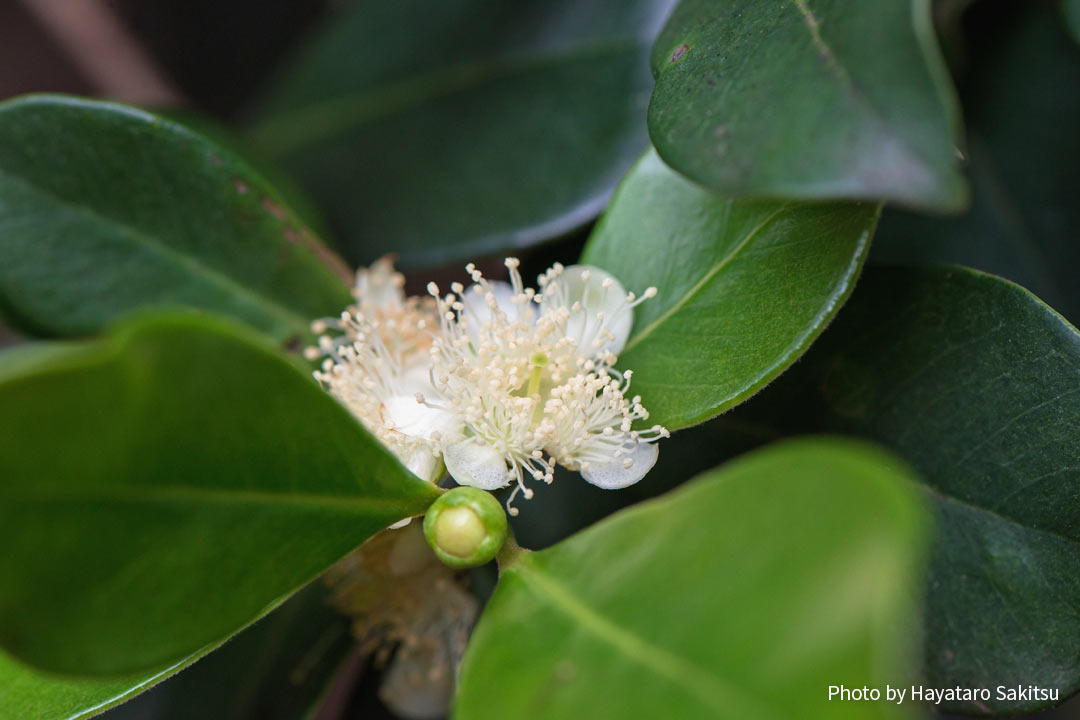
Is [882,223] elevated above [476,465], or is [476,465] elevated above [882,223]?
[476,465]

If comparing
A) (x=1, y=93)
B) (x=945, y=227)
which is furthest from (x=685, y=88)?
(x=1, y=93)

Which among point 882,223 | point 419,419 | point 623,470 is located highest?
point 419,419

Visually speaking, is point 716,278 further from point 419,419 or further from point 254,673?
point 254,673

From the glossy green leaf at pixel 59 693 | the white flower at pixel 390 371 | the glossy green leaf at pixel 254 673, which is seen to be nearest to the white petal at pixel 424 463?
the white flower at pixel 390 371

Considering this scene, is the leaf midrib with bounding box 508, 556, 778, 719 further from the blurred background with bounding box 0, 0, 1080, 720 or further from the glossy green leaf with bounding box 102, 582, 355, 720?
the glossy green leaf with bounding box 102, 582, 355, 720

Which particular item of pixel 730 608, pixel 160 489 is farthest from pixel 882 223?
pixel 160 489

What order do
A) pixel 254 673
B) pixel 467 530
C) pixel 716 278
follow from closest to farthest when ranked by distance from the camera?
1. pixel 467 530
2. pixel 716 278
3. pixel 254 673

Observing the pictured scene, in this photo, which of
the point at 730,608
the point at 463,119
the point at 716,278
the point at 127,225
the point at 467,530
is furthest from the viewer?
the point at 463,119

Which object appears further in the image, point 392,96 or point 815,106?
point 392,96
